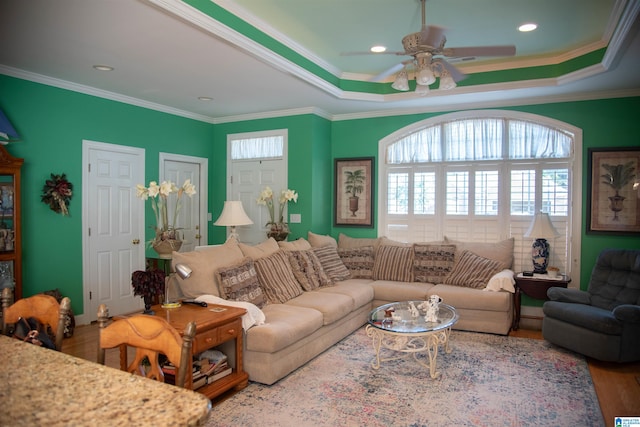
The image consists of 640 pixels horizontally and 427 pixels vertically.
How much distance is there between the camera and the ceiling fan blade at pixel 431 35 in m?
3.02

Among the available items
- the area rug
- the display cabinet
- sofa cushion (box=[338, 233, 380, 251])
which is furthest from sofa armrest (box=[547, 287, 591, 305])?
the display cabinet

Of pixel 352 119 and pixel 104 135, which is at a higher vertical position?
pixel 352 119

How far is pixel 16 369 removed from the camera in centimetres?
136

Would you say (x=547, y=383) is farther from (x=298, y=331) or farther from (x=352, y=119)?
(x=352, y=119)

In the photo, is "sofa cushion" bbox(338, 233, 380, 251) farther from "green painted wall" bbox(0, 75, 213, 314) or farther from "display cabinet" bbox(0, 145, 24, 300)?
"display cabinet" bbox(0, 145, 24, 300)

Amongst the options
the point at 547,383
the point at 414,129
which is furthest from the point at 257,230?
the point at 547,383

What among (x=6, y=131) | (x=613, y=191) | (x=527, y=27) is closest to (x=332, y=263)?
(x=527, y=27)

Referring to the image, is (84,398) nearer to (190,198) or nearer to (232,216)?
(232,216)

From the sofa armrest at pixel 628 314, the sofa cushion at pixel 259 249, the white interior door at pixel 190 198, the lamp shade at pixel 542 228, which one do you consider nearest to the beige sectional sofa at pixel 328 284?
the sofa cushion at pixel 259 249

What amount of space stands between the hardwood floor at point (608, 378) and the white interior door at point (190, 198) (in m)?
2.02

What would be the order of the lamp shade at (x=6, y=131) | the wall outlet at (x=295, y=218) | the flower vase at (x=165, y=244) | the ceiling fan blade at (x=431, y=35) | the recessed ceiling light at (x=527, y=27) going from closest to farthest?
1. the ceiling fan blade at (x=431, y=35)
2. the recessed ceiling light at (x=527, y=27)
3. the lamp shade at (x=6, y=131)
4. the flower vase at (x=165, y=244)
5. the wall outlet at (x=295, y=218)

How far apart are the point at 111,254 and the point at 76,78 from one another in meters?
2.01

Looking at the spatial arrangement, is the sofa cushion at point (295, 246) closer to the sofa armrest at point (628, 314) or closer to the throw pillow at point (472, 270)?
the throw pillow at point (472, 270)

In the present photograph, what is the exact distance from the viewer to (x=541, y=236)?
4.95m
